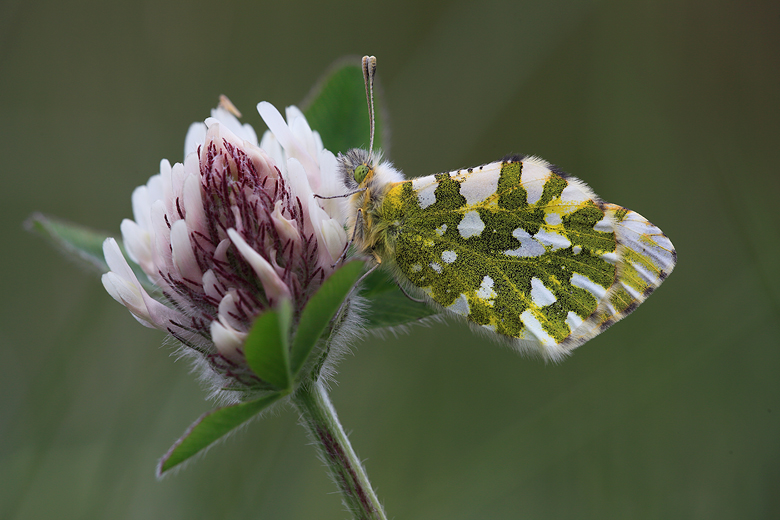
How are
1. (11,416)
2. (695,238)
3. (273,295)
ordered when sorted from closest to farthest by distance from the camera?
1. (273,295)
2. (11,416)
3. (695,238)

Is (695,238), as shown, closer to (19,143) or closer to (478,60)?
(478,60)

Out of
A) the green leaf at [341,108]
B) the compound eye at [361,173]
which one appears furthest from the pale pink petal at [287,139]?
the green leaf at [341,108]

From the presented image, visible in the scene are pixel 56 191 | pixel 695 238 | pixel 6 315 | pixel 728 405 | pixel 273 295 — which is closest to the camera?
pixel 273 295

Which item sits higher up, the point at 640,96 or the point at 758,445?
the point at 640,96

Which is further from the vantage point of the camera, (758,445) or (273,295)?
(758,445)

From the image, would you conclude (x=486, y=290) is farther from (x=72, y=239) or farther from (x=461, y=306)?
(x=72, y=239)

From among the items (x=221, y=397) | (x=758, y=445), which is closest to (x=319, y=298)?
(x=221, y=397)
